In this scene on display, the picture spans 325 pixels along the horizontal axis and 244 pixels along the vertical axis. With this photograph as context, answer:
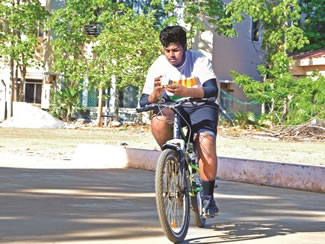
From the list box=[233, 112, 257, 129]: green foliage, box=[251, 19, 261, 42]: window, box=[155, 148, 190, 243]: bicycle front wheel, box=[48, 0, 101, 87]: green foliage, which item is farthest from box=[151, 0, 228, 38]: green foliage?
box=[155, 148, 190, 243]: bicycle front wheel

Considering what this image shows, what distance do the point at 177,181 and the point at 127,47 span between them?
94.5 feet

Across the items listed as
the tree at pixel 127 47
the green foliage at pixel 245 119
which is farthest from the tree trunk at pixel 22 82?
the green foliage at pixel 245 119

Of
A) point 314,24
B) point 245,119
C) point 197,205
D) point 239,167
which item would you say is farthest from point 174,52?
point 314,24

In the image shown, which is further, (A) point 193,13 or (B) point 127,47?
(A) point 193,13

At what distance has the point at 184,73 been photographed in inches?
272

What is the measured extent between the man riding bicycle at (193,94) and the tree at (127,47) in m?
27.8

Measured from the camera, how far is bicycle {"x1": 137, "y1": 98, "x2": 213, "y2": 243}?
20.5ft

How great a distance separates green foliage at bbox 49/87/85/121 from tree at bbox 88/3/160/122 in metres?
2.92

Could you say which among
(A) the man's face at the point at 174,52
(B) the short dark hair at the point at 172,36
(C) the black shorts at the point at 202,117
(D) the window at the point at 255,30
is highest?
(D) the window at the point at 255,30

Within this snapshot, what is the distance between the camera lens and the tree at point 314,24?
4078 cm

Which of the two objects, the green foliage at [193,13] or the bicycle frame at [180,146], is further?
the green foliage at [193,13]

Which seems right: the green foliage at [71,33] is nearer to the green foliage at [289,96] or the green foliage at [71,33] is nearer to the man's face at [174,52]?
the green foliage at [289,96]

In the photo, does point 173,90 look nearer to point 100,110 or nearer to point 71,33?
point 100,110

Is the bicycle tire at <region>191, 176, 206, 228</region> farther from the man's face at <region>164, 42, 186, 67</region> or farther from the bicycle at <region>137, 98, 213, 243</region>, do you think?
the man's face at <region>164, 42, 186, 67</region>
